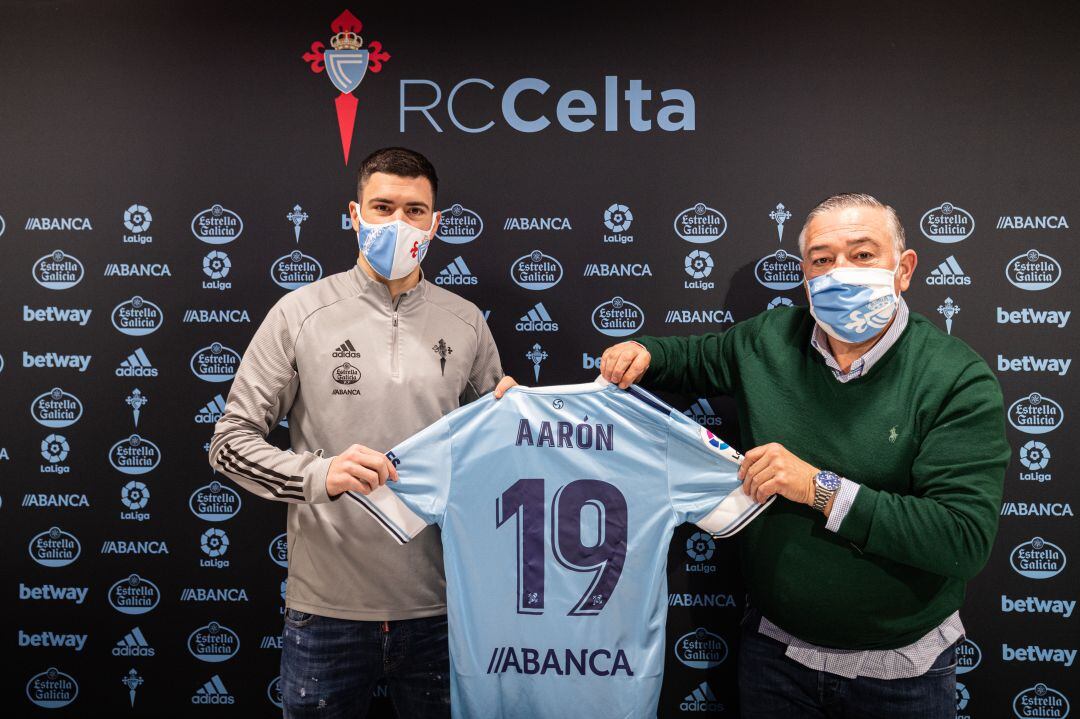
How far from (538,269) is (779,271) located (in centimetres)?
91

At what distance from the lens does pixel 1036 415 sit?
8.73 ft

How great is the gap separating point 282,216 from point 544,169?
40.5 inches

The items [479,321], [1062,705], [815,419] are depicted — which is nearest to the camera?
[815,419]

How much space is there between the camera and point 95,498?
279 cm

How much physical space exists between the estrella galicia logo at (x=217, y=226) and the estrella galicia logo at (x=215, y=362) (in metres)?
0.41

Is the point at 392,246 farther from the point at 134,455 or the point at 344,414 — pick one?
the point at 134,455

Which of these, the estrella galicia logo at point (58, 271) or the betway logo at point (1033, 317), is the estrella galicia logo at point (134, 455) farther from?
the betway logo at point (1033, 317)

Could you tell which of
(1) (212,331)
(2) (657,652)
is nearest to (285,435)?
(1) (212,331)

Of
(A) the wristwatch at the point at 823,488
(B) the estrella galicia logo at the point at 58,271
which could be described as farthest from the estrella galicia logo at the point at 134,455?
(A) the wristwatch at the point at 823,488

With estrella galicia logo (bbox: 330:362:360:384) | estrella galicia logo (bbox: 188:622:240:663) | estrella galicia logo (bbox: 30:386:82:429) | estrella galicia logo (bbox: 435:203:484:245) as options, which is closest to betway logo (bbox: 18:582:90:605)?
estrella galicia logo (bbox: 188:622:240:663)

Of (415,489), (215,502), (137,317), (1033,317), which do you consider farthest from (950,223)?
(137,317)

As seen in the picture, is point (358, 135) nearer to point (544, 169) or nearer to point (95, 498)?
point (544, 169)

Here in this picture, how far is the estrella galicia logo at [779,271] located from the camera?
106 inches

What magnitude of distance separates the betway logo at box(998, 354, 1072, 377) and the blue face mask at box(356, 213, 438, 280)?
7.13 ft
